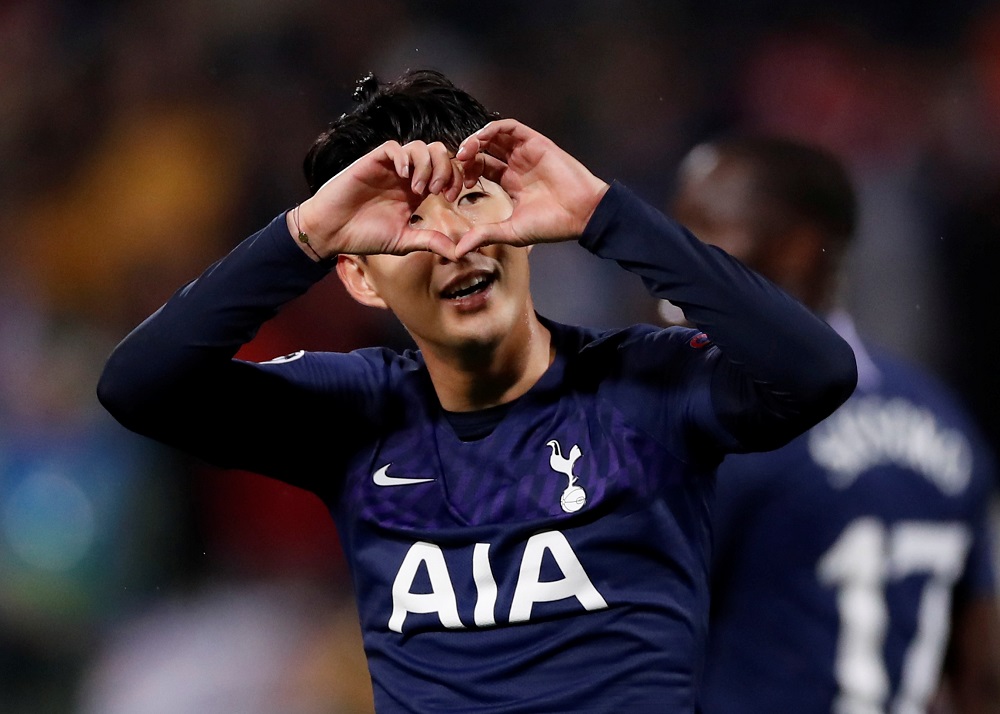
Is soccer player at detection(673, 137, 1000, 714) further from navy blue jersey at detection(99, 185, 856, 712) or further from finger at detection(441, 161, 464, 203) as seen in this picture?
finger at detection(441, 161, 464, 203)

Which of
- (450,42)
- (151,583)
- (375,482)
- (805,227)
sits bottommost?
(151,583)

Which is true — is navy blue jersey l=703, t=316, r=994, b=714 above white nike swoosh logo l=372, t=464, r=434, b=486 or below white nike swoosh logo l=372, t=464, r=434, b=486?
below

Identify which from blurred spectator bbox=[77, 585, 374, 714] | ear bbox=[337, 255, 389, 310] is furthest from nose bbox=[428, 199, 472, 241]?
blurred spectator bbox=[77, 585, 374, 714]

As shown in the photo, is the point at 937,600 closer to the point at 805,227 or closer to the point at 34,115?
the point at 805,227

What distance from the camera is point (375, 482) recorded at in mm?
1481

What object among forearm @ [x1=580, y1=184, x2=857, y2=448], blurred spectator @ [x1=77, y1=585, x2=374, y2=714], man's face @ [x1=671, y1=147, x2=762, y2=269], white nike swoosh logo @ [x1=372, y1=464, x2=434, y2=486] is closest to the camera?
forearm @ [x1=580, y1=184, x2=857, y2=448]

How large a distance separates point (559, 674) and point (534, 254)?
1794 millimetres

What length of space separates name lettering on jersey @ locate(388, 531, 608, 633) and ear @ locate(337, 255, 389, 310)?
38cm

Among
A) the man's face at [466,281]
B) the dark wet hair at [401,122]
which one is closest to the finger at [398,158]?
the man's face at [466,281]

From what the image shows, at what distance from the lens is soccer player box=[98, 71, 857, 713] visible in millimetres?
1254

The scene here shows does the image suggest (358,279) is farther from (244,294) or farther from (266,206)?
(266,206)

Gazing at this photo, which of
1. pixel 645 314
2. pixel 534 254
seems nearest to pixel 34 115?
pixel 534 254

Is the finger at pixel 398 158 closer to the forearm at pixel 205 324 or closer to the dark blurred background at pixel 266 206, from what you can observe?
the forearm at pixel 205 324

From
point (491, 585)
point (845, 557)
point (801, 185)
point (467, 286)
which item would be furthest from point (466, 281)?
point (801, 185)
